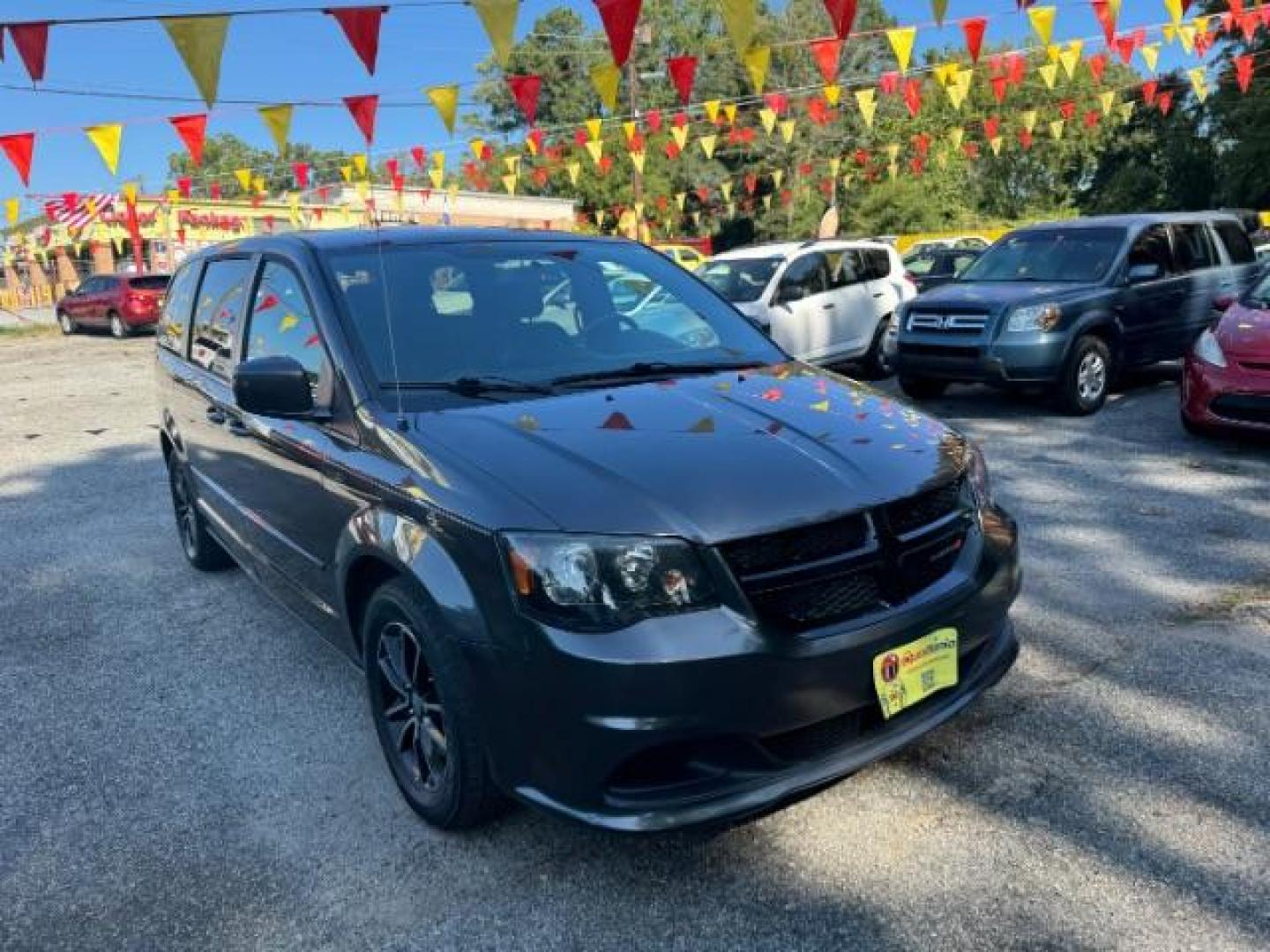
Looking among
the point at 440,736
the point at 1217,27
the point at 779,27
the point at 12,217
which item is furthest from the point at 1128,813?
the point at 779,27

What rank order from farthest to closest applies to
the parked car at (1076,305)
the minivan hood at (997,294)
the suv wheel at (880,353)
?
the suv wheel at (880,353)
the minivan hood at (997,294)
the parked car at (1076,305)

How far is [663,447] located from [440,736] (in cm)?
104

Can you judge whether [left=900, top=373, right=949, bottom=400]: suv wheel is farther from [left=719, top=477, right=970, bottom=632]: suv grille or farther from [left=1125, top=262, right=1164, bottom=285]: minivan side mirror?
[left=719, top=477, right=970, bottom=632]: suv grille

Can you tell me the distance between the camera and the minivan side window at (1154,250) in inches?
356

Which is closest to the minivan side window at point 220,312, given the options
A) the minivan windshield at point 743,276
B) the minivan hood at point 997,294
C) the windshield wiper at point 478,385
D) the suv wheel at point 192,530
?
the suv wheel at point 192,530

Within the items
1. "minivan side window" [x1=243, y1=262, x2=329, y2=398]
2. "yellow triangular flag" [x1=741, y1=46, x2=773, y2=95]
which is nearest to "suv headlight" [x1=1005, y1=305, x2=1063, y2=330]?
"yellow triangular flag" [x1=741, y1=46, x2=773, y2=95]

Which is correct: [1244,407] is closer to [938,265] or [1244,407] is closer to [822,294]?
[822,294]

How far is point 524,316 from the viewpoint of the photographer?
138 inches

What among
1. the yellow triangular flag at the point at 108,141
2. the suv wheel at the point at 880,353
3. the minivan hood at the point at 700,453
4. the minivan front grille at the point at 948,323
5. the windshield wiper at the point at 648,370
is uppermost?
the yellow triangular flag at the point at 108,141

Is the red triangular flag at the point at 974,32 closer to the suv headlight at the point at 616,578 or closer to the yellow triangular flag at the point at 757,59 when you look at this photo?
the yellow triangular flag at the point at 757,59

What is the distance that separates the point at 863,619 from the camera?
243cm

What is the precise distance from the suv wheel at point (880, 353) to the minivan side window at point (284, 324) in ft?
28.8

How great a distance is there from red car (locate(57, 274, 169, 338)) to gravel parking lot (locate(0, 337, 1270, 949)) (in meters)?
20.9

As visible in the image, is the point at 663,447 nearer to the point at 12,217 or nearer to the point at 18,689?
the point at 18,689
